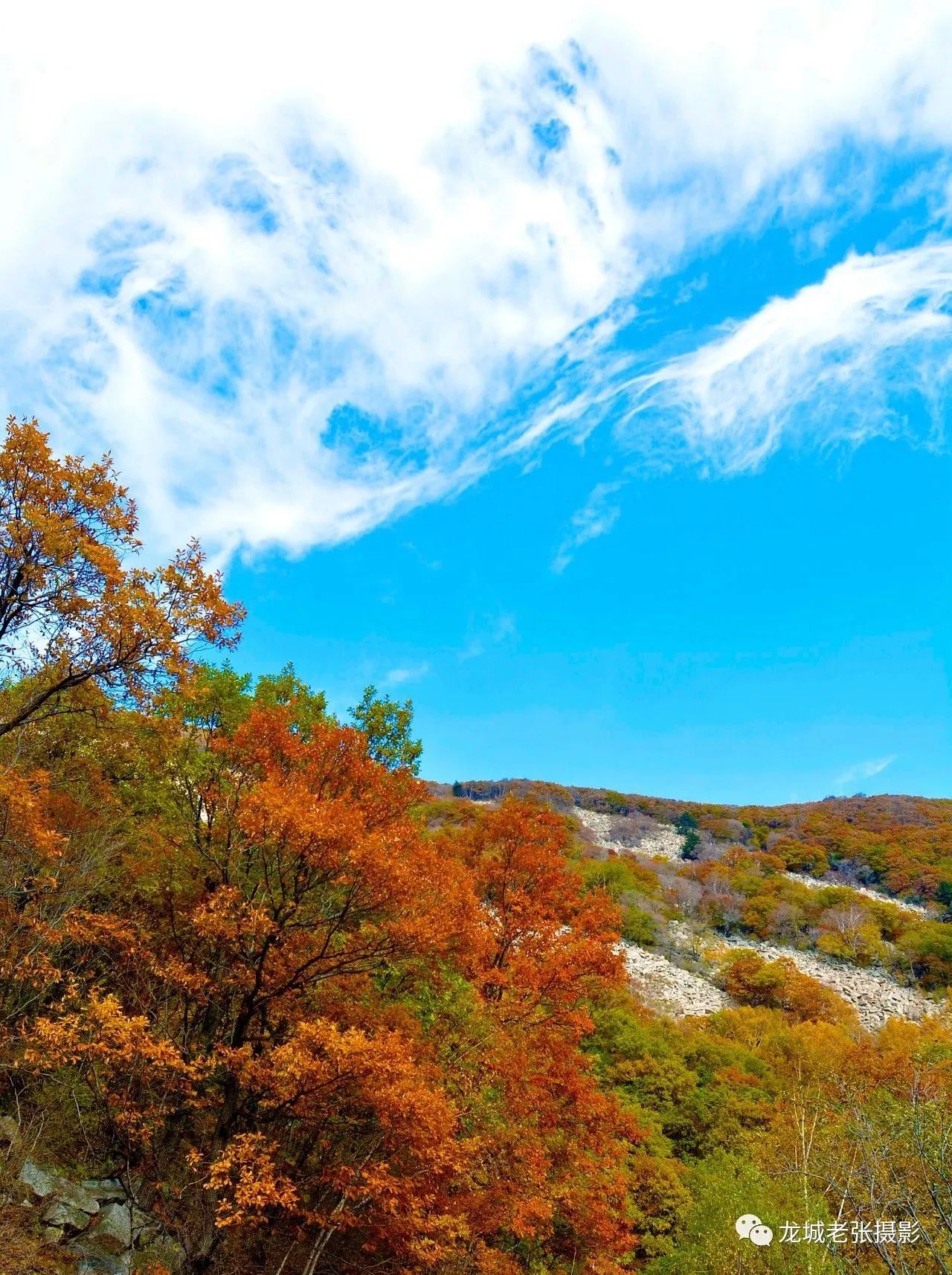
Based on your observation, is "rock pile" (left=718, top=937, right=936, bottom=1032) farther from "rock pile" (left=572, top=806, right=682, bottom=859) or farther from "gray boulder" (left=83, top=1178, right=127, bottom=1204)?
"gray boulder" (left=83, top=1178, right=127, bottom=1204)

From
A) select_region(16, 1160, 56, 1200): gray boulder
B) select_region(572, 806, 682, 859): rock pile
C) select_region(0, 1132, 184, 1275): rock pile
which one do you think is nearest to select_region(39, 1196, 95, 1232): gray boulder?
select_region(0, 1132, 184, 1275): rock pile

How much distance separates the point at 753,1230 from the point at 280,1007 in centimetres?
1067

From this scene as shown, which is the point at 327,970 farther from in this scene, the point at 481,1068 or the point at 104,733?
the point at 104,733

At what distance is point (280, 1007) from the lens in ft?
40.8

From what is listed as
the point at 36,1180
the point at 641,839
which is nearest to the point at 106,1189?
the point at 36,1180

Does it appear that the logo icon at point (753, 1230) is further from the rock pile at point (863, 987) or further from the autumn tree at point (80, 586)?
the rock pile at point (863, 987)

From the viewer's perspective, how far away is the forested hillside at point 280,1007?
10.7 metres

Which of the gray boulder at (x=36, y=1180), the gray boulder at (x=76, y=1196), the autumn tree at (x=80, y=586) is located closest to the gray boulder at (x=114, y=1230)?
the gray boulder at (x=76, y=1196)

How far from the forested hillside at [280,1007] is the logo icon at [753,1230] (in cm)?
35

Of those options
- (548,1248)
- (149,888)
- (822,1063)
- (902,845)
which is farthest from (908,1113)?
(902,845)

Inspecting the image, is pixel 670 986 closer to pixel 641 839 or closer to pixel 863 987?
pixel 863 987

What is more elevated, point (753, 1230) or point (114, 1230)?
point (114, 1230)

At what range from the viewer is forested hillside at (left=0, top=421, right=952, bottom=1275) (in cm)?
1069

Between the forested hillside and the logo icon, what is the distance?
353mm
